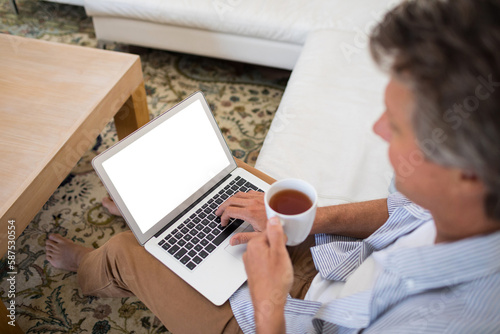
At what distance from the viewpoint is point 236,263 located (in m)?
0.98

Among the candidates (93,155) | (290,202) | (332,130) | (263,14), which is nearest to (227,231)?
(290,202)

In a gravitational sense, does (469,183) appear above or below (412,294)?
above

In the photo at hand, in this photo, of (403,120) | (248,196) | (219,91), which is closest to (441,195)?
(403,120)

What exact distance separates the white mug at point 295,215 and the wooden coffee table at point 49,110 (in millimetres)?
743

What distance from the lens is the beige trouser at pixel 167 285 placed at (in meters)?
0.92

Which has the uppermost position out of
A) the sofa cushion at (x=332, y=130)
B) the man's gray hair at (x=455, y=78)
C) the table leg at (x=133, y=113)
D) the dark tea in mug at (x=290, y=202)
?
the man's gray hair at (x=455, y=78)

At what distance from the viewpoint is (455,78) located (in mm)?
491

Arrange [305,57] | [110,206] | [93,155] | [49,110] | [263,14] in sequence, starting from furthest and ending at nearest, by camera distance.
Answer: [263,14] < [93,155] < [305,57] < [110,206] < [49,110]

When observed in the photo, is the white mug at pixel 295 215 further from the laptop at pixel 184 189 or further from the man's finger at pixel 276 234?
the laptop at pixel 184 189

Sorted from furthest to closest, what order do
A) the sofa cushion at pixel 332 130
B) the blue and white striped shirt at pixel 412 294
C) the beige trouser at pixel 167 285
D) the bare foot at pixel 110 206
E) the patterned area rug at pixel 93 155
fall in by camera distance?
the bare foot at pixel 110 206
the patterned area rug at pixel 93 155
the sofa cushion at pixel 332 130
the beige trouser at pixel 167 285
the blue and white striped shirt at pixel 412 294

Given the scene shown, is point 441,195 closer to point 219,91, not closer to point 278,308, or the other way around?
point 278,308

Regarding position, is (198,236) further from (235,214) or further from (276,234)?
(276,234)

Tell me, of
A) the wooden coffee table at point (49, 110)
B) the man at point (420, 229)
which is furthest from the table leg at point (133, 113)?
the man at point (420, 229)

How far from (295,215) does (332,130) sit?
2.45 ft
